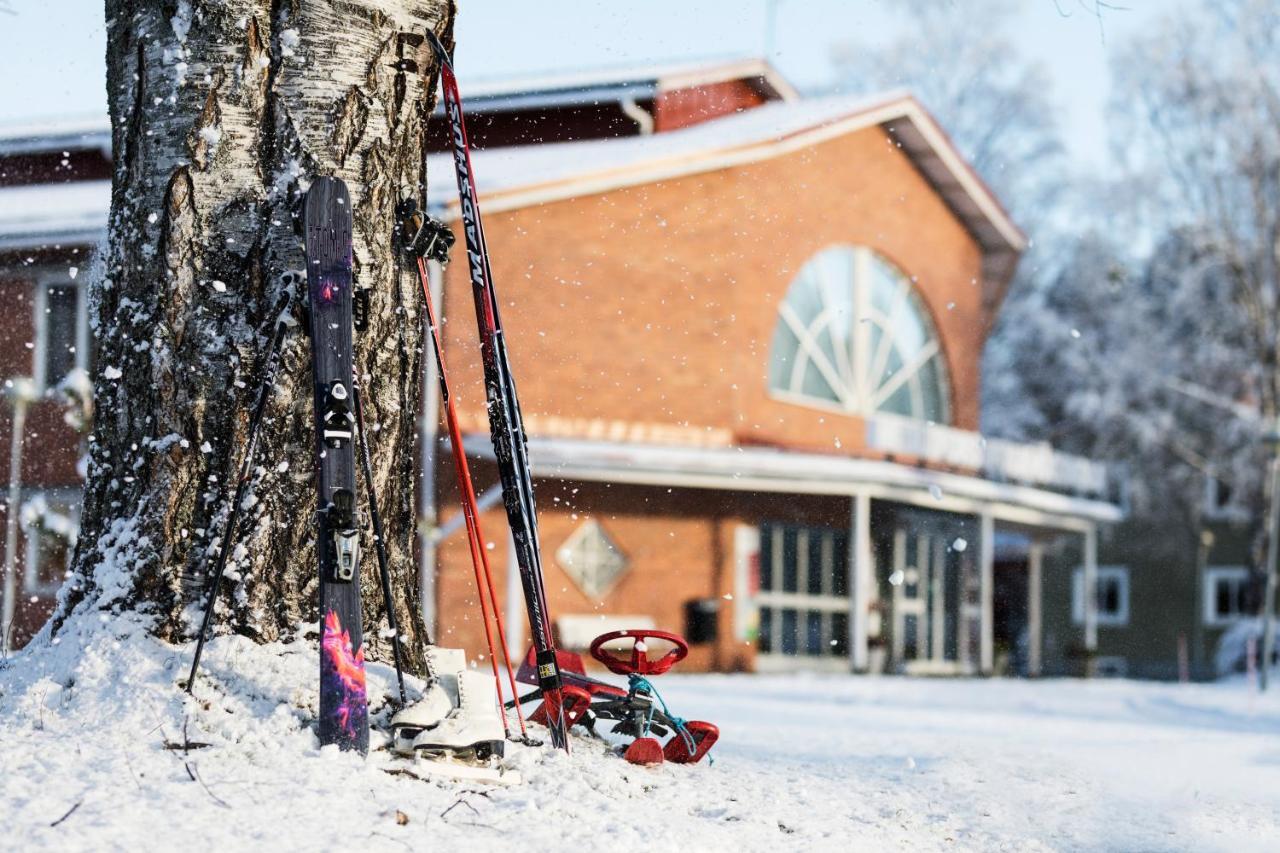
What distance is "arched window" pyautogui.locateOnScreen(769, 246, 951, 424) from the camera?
1930 centimetres

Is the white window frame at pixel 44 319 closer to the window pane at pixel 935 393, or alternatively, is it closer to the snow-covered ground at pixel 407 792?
the window pane at pixel 935 393

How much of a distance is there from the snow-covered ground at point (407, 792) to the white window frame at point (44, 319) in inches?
491

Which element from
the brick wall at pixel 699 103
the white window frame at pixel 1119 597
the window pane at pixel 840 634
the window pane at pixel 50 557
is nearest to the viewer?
the window pane at pixel 50 557

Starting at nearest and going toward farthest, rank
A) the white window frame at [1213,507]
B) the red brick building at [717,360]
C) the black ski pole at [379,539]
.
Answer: the black ski pole at [379,539] < the red brick building at [717,360] < the white window frame at [1213,507]

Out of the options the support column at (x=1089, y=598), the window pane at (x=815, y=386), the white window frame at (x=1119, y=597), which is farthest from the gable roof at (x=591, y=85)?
the white window frame at (x=1119, y=597)

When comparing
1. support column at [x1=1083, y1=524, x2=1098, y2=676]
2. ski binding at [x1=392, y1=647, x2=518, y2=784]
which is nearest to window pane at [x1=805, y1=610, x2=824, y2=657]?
support column at [x1=1083, y1=524, x2=1098, y2=676]

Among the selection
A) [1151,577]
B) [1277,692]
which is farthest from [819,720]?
[1151,577]

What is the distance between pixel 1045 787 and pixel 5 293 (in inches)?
553

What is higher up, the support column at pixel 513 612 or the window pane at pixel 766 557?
the window pane at pixel 766 557

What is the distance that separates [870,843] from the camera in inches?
152

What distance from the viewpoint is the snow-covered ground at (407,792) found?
125 inches

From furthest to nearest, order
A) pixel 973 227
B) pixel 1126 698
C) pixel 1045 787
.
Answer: pixel 973 227 → pixel 1126 698 → pixel 1045 787

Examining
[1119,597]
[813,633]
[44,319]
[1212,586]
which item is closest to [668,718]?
[44,319]

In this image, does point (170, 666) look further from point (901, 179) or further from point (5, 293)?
point (901, 179)
